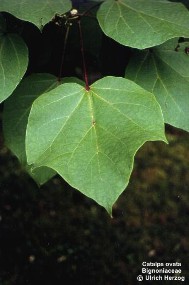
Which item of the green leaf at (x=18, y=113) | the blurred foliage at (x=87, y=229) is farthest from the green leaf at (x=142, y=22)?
the blurred foliage at (x=87, y=229)

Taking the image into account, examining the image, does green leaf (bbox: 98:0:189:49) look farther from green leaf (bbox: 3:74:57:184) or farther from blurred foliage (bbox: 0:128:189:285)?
blurred foliage (bbox: 0:128:189:285)

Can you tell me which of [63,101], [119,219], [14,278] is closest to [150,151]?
[119,219]

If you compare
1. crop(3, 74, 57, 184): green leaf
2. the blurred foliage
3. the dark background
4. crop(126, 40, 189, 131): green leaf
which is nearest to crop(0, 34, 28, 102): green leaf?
crop(3, 74, 57, 184): green leaf

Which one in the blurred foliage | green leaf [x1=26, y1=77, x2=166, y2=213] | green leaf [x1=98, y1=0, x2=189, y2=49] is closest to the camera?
green leaf [x1=26, y1=77, x2=166, y2=213]

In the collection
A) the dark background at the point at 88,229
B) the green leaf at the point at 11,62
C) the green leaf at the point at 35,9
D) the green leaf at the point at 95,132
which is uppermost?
the green leaf at the point at 35,9

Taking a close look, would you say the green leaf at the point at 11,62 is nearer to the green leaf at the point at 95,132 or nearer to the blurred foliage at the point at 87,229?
the green leaf at the point at 95,132

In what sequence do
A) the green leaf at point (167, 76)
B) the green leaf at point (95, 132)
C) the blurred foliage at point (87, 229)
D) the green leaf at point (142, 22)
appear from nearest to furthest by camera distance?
the green leaf at point (95, 132) < the green leaf at point (142, 22) < the green leaf at point (167, 76) < the blurred foliage at point (87, 229)
